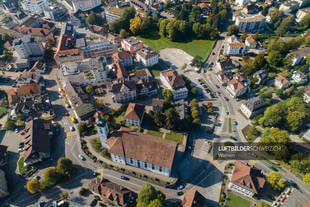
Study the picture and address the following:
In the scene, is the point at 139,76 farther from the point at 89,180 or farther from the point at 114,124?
the point at 89,180

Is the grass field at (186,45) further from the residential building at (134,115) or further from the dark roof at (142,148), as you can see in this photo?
the dark roof at (142,148)

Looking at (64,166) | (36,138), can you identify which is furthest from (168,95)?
(36,138)

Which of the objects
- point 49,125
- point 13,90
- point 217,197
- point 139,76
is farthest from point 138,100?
point 13,90

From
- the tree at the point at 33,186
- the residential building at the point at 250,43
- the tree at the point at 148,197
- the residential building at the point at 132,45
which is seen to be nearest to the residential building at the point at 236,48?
the residential building at the point at 250,43

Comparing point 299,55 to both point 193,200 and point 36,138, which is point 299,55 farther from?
point 36,138

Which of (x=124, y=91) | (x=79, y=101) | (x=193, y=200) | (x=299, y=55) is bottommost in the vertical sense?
(x=193, y=200)

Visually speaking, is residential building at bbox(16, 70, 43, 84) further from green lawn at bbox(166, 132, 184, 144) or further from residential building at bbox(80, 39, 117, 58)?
green lawn at bbox(166, 132, 184, 144)
